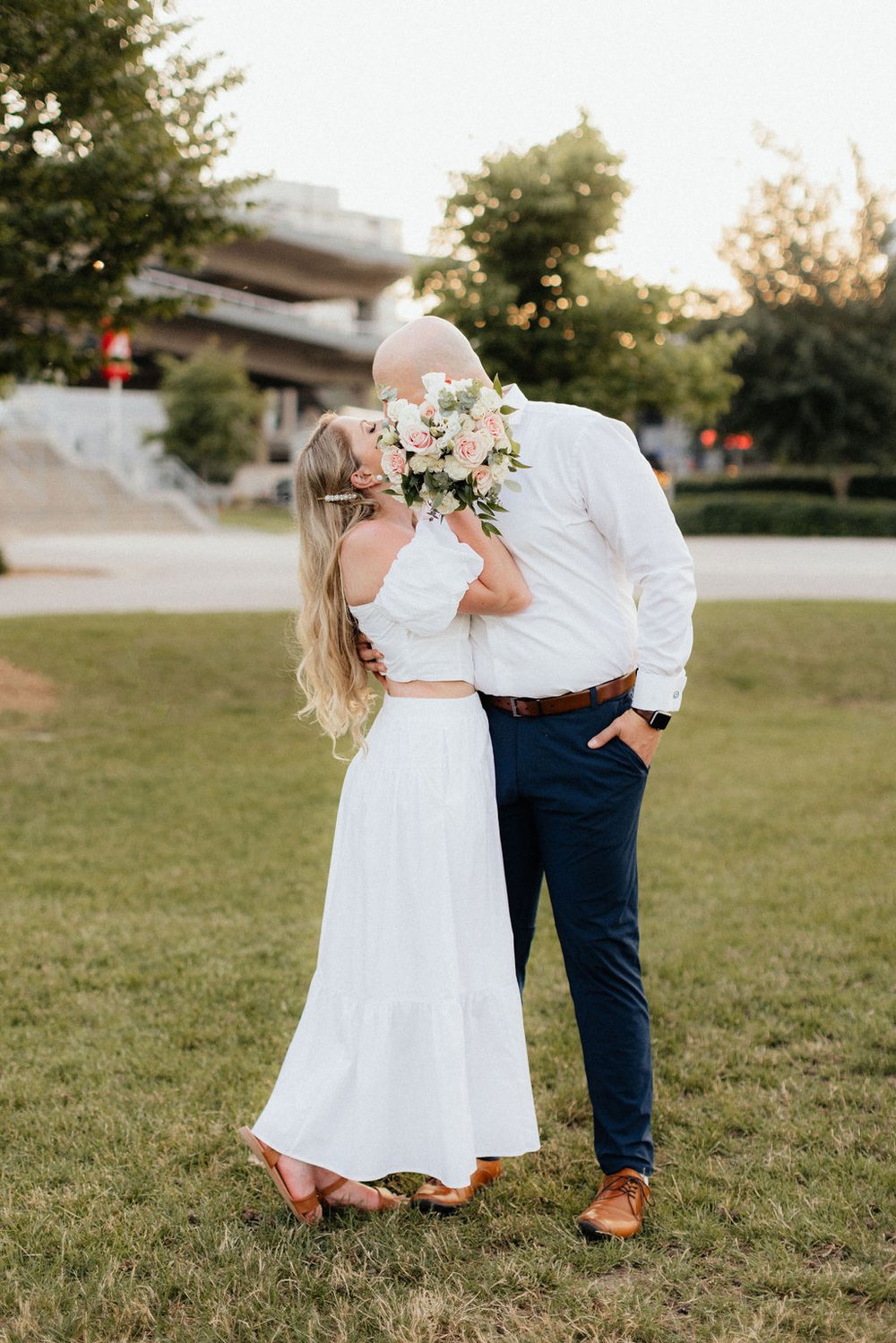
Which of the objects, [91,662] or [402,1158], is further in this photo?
[91,662]

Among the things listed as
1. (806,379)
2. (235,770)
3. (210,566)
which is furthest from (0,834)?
(806,379)

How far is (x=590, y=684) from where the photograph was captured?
319 cm

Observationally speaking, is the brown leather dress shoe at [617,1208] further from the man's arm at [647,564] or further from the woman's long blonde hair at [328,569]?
the woman's long blonde hair at [328,569]

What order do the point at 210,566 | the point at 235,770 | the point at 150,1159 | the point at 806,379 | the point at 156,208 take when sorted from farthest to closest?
the point at 806,379
the point at 210,566
the point at 156,208
the point at 235,770
the point at 150,1159

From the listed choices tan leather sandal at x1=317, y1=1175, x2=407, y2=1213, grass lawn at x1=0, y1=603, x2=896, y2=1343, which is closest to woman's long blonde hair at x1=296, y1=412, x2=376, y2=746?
grass lawn at x1=0, y1=603, x2=896, y2=1343

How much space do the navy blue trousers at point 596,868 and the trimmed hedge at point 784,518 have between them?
122 feet

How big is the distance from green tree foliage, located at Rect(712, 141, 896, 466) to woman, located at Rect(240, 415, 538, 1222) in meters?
43.3

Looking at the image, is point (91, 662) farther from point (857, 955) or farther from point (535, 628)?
point (535, 628)

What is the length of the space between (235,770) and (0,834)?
6.81 ft

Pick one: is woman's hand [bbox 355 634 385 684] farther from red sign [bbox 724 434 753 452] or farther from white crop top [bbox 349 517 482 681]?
red sign [bbox 724 434 753 452]

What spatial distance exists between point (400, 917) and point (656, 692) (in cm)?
86

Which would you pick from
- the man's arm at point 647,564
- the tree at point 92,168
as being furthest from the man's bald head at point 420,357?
the tree at point 92,168

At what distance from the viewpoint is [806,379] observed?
4394 cm

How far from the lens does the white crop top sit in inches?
117
